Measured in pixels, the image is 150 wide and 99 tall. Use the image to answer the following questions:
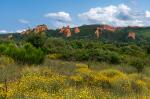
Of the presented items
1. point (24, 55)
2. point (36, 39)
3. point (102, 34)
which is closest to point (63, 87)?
point (24, 55)

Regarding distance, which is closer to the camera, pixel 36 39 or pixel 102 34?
pixel 36 39

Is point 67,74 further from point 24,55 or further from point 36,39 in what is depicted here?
point 36,39

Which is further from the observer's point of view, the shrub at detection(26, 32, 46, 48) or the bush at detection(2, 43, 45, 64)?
the shrub at detection(26, 32, 46, 48)

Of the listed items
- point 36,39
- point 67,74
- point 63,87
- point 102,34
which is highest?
point 36,39

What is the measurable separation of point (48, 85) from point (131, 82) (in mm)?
7089

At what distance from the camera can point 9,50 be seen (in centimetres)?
3228

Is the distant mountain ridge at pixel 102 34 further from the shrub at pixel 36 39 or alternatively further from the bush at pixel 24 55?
the bush at pixel 24 55

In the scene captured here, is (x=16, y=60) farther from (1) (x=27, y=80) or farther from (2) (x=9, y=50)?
(1) (x=27, y=80)

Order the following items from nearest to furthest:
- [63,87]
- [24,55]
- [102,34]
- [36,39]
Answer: [63,87]
[24,55]
[36,39]
[102,34]

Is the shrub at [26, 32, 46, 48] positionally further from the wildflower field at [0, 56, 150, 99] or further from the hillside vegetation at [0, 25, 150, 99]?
the wildflower field at [0, 56, 150, 99]

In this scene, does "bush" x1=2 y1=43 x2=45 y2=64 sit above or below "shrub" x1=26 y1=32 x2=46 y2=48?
below

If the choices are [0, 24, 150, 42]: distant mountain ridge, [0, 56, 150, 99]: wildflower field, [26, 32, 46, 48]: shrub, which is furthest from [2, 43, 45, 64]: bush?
[0, 24, 150, 42]: distant mountain ridge

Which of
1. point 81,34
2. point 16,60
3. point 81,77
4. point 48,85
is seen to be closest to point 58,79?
point 48,85

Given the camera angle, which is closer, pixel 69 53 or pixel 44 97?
pixel 44 97
